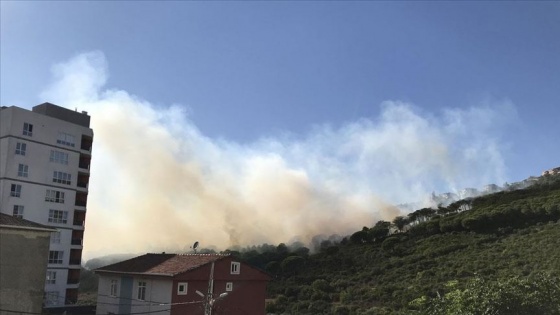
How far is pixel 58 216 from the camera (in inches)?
2221

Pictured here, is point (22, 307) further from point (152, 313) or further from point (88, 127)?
point (88, 127)

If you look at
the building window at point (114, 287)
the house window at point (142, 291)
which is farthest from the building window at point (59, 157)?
the house window at point (142, 291)

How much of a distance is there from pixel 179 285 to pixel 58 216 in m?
27.8

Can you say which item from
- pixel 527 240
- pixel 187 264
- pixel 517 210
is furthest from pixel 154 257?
pixel 517 210

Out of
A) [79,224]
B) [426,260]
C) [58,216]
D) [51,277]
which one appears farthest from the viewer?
[426,260]

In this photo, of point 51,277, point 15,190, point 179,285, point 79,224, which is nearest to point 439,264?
point 179,285

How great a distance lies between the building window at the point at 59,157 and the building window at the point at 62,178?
4.36 ft

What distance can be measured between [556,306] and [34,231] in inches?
1040

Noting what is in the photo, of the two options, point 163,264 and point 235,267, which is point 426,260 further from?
point 163,264

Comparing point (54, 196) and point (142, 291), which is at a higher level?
point (54, 196)

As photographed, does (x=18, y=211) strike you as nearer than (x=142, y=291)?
No

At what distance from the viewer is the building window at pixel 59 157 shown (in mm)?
56281

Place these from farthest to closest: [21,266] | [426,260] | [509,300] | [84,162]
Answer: [426,260], [84,162], [21,266], [509,300]

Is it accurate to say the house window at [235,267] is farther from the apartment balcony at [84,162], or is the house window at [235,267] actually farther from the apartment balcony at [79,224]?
the apartment balcony at [84,162]
